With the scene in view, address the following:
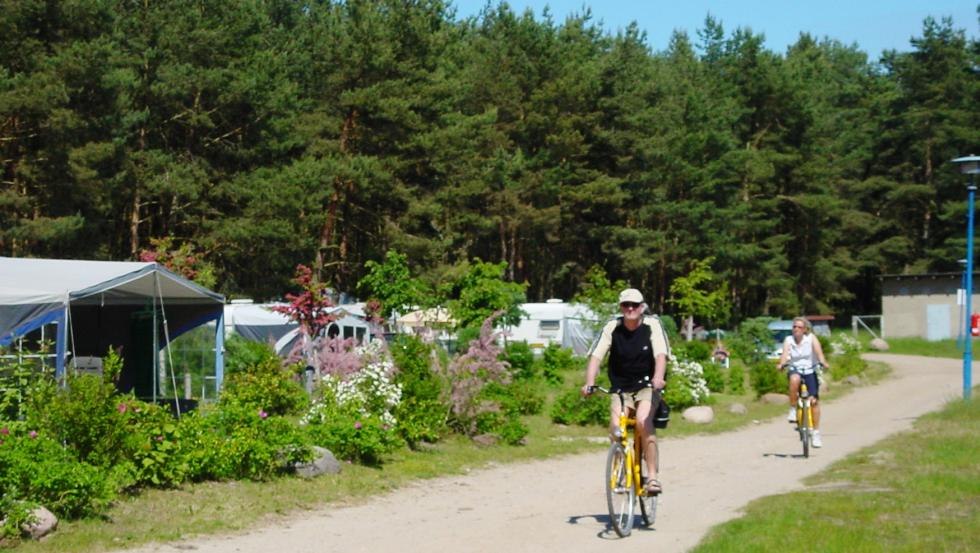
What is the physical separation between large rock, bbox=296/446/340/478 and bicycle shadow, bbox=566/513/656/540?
2.73m

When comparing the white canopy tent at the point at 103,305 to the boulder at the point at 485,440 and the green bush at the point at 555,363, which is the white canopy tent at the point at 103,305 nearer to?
the boulder at the point at 485,440

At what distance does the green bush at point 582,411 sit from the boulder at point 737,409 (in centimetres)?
439

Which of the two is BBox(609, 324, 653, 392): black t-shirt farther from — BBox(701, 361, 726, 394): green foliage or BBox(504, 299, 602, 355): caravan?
BBox(504, 299, 602, 355): caravan

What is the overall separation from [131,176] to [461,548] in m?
28.2

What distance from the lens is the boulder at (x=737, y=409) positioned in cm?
2130

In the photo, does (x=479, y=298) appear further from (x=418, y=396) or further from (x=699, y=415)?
(x=418, y=396)

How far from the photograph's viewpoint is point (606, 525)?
28.7ft

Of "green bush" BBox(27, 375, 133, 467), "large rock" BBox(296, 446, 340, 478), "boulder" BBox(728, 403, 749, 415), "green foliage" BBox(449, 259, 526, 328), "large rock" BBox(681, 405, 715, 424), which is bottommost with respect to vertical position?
"boulder" BBox(728, 403, 749, 415)

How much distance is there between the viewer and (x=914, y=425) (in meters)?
18.3

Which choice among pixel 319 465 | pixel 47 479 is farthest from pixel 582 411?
pixel 47 479

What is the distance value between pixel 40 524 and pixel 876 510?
19.6 ft

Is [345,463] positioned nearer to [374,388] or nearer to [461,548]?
[374,388]

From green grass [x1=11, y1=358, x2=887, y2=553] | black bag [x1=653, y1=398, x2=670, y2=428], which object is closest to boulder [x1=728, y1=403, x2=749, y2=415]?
green grass [x1=11, y1=358, x2=887, y2=553]

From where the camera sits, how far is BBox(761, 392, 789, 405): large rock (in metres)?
24.0
